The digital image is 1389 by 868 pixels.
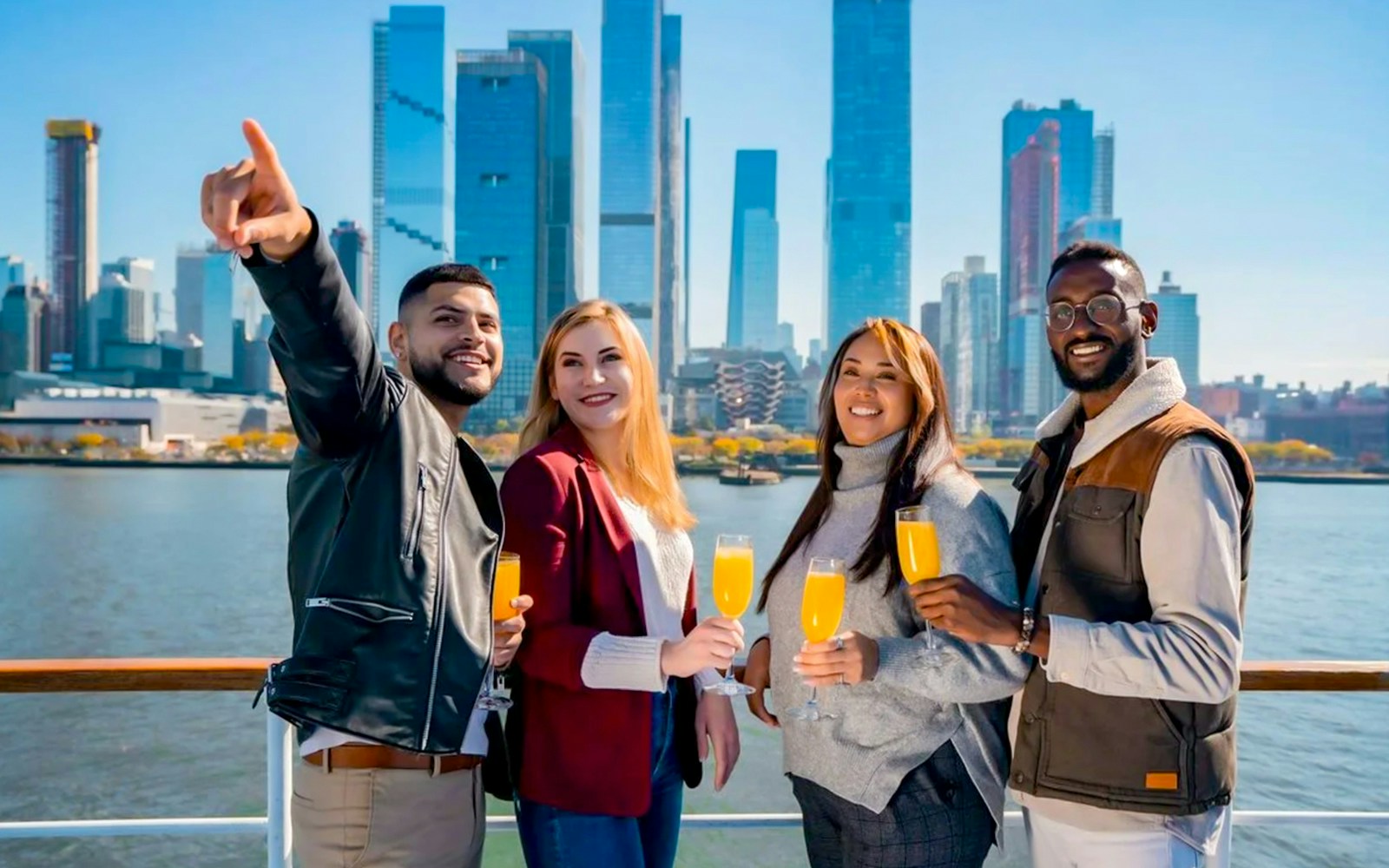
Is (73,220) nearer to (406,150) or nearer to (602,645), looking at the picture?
(406,150)

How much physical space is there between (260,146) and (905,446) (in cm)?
129

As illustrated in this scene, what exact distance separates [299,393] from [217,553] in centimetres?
3548

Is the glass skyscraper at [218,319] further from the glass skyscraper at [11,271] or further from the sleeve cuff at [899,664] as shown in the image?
the sleeve cuff at [899,664]

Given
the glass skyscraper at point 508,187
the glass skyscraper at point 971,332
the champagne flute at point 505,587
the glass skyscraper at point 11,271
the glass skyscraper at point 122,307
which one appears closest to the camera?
the champagne flute at point 505,587

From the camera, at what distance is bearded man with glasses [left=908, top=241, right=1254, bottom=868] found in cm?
158

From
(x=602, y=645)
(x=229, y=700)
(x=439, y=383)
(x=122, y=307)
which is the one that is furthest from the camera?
(x=122, y=307)

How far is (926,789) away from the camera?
1807 millimetres

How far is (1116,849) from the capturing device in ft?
5.51

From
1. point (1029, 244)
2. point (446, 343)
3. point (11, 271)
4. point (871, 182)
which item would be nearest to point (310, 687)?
point (446, 343)

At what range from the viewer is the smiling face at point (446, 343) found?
194 cm

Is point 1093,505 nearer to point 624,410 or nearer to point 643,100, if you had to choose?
point 624,410

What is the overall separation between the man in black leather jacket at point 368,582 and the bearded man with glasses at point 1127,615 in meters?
0.80

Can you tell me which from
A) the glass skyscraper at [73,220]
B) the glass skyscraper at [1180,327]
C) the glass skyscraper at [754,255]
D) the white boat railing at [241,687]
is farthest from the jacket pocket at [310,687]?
the glass skyscraper at [754,255]

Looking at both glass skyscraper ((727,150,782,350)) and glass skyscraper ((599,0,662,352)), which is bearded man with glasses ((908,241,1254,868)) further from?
glass skyscraper ((727,150,782,350))
